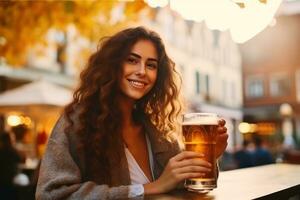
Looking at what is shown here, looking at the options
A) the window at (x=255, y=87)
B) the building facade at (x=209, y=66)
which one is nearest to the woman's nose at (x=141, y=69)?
Answer: the building facade at (x=209, y=66)

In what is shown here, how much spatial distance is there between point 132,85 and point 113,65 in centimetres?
13

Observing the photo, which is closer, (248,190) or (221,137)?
(248,190)

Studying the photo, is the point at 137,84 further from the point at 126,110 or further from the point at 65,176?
the point at 65,176

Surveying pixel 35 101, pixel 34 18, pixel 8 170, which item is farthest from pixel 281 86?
pixel 8 170

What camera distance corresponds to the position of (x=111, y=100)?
6.41 ft

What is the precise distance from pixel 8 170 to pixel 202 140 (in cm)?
379

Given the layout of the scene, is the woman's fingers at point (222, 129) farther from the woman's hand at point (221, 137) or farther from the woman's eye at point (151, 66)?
the woman's eye at point (151, 66)

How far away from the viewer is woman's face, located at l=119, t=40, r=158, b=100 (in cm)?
189

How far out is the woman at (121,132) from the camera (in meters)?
1.57

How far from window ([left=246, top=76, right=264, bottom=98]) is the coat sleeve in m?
28.0

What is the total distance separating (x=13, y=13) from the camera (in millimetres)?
5730

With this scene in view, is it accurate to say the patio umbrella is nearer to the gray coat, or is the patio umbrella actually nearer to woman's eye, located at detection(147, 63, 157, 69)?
woman's eye, located at detection(147, 63, 157, 69)

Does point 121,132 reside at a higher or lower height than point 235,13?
lower

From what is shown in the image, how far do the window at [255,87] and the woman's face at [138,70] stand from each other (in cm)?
2755
